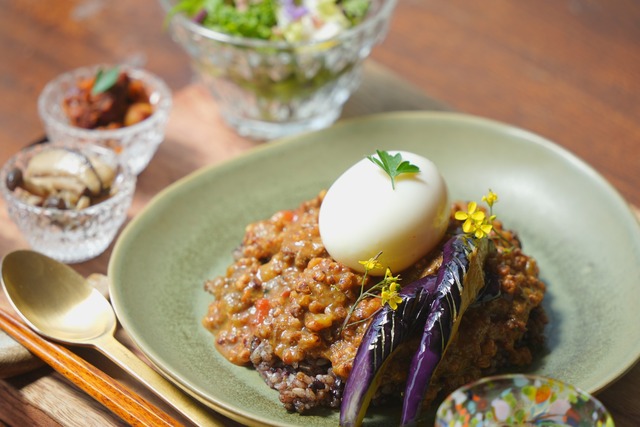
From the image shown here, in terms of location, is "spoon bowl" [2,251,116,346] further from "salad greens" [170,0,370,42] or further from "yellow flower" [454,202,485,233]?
"salad greens" [170,0,370,42]

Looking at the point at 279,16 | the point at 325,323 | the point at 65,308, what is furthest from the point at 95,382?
the point at 279,16

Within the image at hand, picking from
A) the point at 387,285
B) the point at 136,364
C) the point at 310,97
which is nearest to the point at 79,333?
the point at 136,364

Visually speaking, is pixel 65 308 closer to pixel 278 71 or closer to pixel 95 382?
pixel 95 382

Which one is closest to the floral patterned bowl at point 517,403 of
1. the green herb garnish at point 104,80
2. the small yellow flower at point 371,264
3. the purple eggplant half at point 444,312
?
the purple eggplant half at point 444,312

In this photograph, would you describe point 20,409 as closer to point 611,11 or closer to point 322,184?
point 322,184

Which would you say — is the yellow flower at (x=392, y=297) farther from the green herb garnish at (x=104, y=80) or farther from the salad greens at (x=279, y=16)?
the green herb garnish at (x=104, y=80)

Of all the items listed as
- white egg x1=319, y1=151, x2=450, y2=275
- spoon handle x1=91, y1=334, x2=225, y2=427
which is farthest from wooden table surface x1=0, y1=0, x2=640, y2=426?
white egg x1=319, y1=151, x2=450, y2=275
